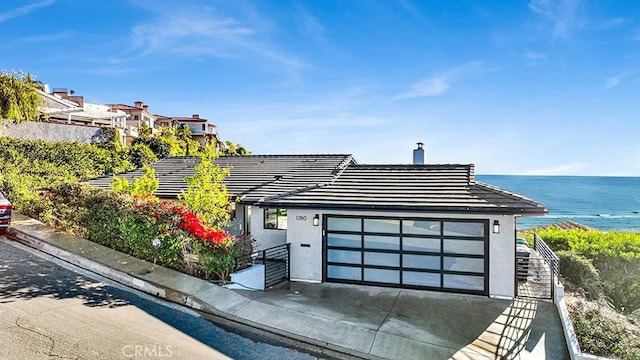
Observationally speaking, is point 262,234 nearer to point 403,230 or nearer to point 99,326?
point 403,230

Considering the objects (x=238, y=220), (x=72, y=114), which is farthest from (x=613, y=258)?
(x=72, y=114)

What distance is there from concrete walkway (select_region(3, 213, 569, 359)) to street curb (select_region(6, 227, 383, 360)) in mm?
21

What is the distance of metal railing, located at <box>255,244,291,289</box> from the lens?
37.0 ft

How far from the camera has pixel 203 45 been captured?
1880 cm

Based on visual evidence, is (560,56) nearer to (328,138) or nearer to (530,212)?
(530,212)

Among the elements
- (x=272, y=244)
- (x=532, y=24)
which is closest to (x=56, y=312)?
(x=272, y=244)

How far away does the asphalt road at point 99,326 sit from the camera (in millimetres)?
6266

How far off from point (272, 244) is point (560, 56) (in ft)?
57.7

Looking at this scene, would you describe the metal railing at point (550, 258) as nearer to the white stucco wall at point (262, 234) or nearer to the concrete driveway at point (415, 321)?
the concrete driveway at point (415, 321)

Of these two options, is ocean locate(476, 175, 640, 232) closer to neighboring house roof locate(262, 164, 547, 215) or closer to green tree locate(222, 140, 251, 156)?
green tree locate(222, 140, 251, 156)

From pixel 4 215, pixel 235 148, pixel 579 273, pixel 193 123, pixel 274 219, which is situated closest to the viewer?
pixel 579 273

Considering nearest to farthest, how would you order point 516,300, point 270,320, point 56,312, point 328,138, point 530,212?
point 56,312
point 270,320
point 530,212
point 516,300
point 328,138

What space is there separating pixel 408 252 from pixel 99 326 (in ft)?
25.3

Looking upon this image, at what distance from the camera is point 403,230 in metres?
11.1
